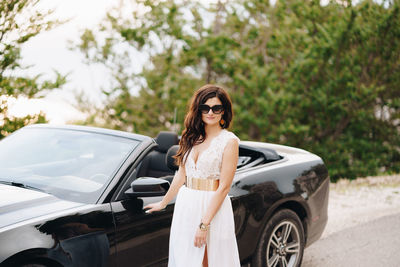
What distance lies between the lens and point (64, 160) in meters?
3.33

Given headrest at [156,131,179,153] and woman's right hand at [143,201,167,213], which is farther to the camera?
headrest at [156,131,179,153]

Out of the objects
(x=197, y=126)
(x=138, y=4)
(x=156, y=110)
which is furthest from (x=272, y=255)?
(x=138, y=4)

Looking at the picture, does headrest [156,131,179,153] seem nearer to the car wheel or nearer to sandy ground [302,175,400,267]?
the car wheel

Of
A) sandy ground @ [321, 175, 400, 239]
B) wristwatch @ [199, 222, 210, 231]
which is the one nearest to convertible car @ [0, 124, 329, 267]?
wristwatch @ [199, 222, 210, 231]

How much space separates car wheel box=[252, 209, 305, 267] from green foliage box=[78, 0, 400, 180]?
284 inches

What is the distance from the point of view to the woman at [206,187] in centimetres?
258

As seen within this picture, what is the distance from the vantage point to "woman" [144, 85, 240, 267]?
258cm

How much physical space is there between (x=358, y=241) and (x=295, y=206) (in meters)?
1.72

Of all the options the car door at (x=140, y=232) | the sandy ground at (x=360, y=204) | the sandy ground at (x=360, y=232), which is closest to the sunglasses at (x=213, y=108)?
the car door at (x=140, y=232)

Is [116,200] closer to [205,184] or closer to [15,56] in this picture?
[205,184]

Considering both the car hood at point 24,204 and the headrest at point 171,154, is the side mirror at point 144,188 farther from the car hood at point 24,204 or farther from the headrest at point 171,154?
the headrest at point 171,154

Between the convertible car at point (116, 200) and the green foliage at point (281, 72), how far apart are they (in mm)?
A: 7141

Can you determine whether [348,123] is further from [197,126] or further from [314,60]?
[197,126]

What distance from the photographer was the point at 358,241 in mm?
5270
